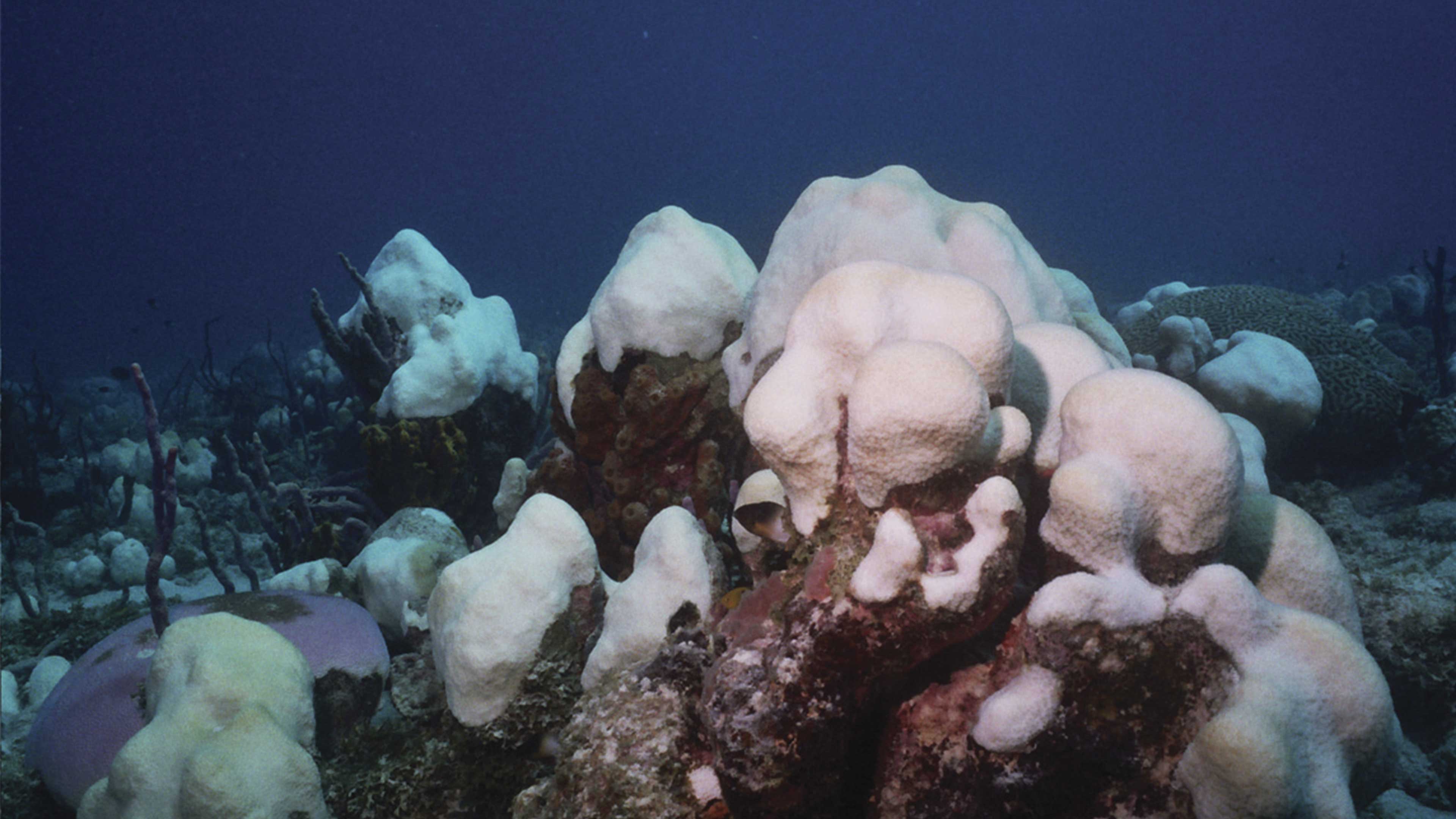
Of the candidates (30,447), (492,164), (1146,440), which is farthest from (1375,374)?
(492,164)

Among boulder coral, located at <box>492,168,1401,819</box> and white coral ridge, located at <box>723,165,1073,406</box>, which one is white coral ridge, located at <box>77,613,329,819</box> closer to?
boulder coral, located at <box>492,168,1401,819</box>

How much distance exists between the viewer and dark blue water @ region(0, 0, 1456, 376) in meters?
68.6

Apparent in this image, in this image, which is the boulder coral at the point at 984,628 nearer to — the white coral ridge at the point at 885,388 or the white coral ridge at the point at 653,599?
the white coral ridge at the point at 885,388

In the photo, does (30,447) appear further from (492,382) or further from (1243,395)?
(1243,395)

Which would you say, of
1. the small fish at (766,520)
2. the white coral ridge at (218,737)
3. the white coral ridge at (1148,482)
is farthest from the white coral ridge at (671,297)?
the white coral ridge at (1148,482)

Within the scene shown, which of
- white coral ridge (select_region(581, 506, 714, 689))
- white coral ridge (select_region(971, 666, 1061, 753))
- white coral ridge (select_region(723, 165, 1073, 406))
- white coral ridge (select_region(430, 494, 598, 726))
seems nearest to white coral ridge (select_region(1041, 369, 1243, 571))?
white coral ridge (select_region(971, 666, 1061, 753))

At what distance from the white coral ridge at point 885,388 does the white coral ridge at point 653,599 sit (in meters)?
0.52

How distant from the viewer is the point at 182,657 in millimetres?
2338

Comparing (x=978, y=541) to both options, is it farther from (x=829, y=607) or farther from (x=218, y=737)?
(x=218, y=737)

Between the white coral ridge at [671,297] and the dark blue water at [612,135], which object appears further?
the dark blue water at [612,135]

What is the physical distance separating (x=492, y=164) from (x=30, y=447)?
116m

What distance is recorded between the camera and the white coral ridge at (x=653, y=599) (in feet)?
6.96

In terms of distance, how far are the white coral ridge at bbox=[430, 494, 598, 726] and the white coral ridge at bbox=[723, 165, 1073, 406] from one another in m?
0.92

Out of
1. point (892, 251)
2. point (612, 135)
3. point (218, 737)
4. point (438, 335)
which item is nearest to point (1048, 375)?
point (892, 251)
